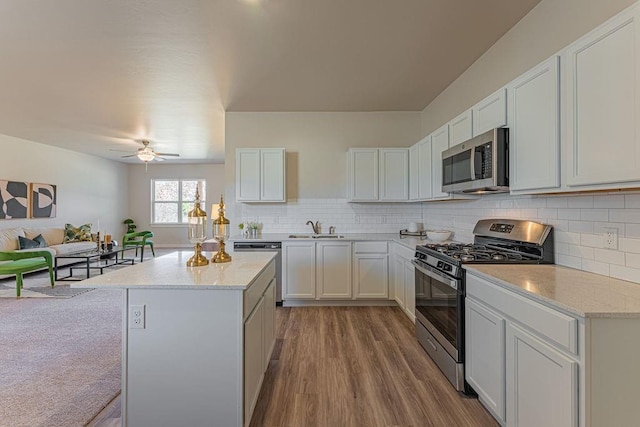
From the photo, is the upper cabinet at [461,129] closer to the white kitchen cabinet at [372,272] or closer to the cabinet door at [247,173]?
the white kitchen cabinet at [372,272]

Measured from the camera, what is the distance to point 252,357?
1853 mm

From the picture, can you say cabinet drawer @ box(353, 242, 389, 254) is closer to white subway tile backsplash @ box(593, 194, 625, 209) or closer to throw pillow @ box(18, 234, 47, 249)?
white subway tile backsplash @ box(593, 194, 625, 209)

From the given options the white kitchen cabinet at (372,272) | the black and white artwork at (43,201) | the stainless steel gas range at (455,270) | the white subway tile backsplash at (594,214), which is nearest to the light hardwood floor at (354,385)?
the stainless steel gas range at (455,270)

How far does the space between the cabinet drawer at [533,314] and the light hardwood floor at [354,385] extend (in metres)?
0.81

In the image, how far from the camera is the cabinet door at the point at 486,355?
5.62ft

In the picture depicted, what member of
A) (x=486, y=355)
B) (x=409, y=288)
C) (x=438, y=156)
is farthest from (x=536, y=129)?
(x=409, y=288)

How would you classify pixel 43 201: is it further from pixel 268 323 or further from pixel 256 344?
pixel 256 344

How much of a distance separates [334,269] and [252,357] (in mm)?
2252

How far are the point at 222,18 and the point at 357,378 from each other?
9.73 ft

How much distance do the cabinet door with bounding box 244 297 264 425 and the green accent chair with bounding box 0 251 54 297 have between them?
184 inches

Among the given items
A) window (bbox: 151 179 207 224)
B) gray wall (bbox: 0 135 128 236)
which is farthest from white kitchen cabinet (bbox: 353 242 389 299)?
window (bbox: 151 179 207 224)

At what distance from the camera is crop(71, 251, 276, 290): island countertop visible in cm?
161

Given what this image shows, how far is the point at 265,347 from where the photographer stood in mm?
2283

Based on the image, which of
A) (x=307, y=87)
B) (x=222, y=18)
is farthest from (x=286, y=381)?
(x=307, y=87)
